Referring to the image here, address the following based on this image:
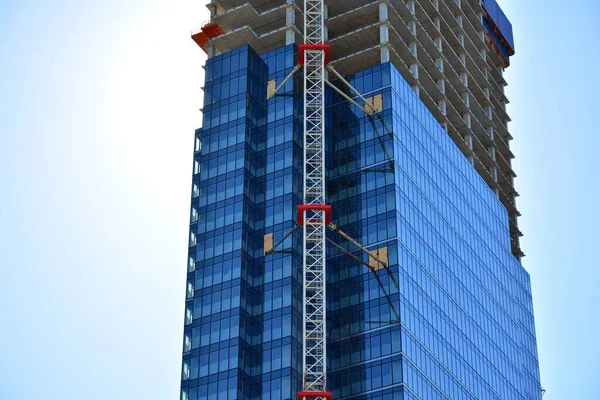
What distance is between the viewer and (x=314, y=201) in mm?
180500

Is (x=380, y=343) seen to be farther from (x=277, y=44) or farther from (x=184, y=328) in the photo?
(x=277, y=44)

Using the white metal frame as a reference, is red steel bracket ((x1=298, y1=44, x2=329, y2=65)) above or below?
above

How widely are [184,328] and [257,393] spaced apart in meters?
15.3

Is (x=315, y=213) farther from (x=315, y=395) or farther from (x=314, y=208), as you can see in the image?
(x=315, y=395)

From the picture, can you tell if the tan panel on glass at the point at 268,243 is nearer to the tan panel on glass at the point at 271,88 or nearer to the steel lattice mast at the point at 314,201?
the steel lattice mast at the point at 314,201

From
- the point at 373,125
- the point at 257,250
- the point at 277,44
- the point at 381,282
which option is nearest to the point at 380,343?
the point at 381,282

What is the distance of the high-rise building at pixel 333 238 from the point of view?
6767 inches

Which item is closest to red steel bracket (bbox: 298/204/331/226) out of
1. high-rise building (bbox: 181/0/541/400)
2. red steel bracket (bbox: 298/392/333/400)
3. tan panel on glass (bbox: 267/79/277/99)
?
high-rise building (bbox: 181/0/541/400)

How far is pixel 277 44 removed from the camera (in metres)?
199

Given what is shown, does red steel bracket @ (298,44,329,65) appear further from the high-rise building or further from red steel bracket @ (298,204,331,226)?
red steel bracket @ (298,204,331,226)

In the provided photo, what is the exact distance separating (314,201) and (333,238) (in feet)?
18.4

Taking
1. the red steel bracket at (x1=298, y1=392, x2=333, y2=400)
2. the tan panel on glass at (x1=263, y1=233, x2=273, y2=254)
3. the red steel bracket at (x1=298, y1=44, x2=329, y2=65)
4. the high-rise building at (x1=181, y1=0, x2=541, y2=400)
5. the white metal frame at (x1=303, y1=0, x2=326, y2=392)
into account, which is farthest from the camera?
the red steel bracket at (x1=298, y1=44, x2=329, y2=65)

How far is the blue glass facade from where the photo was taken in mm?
171500

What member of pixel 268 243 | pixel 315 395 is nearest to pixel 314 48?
pixel 268 243
